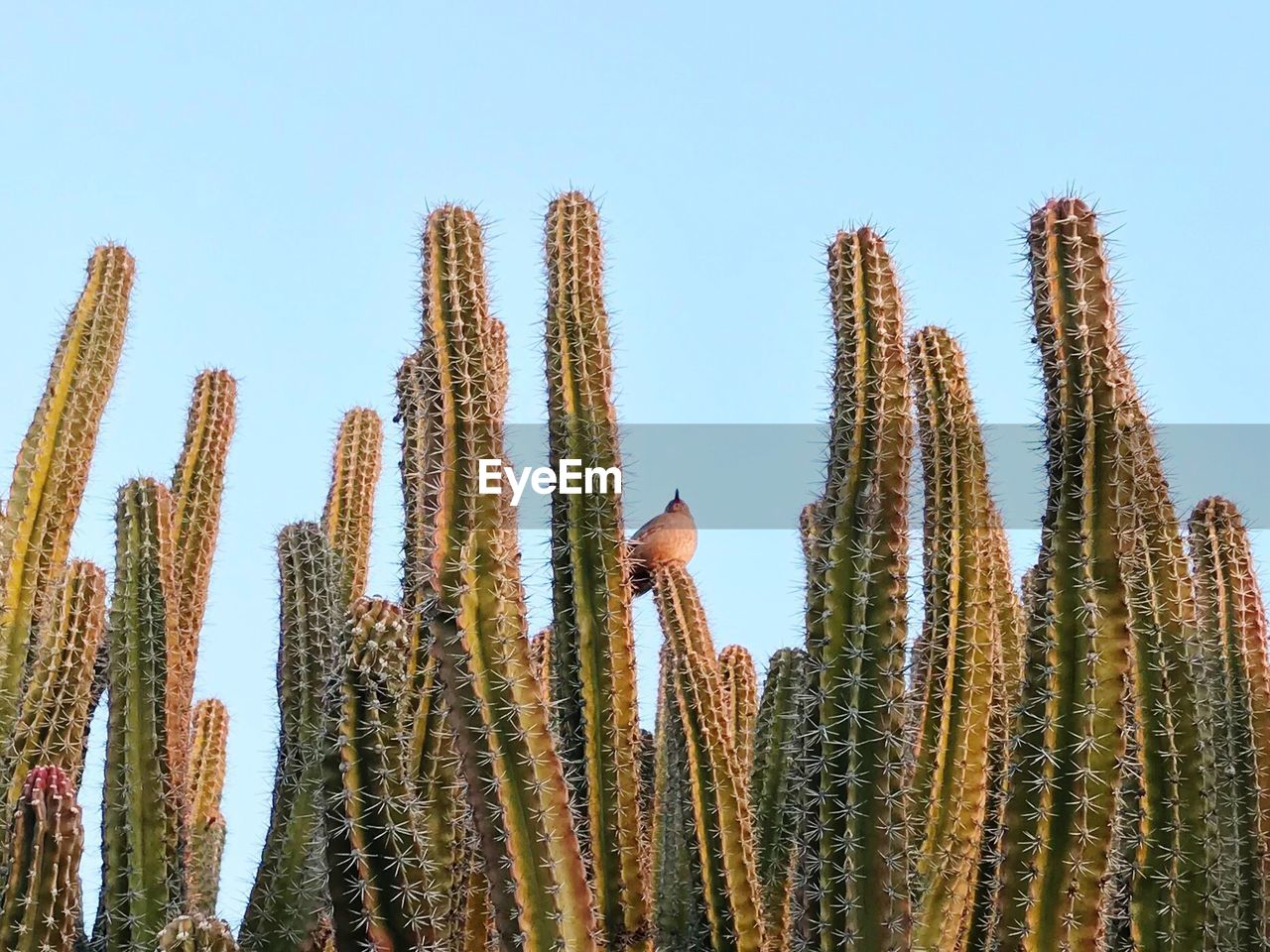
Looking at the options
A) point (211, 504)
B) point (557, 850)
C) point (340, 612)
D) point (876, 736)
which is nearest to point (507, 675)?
point (557, 850)

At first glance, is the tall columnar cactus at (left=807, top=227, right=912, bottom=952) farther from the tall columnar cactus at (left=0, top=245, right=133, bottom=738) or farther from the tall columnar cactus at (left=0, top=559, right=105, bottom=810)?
the tall columnar cactus at (left=0, top=245, right=133, bottom=738)

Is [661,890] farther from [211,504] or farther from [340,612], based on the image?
[211,504]

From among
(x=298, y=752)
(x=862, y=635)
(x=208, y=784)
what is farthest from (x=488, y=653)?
(x=208, y=784)

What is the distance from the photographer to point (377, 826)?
365cm

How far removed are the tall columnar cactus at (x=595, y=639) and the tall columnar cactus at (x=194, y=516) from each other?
4.80ft

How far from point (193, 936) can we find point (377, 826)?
0.54m

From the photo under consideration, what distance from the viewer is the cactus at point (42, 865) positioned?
426 centimetres

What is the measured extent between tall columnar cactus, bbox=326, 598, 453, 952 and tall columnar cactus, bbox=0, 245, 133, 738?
2200 mm

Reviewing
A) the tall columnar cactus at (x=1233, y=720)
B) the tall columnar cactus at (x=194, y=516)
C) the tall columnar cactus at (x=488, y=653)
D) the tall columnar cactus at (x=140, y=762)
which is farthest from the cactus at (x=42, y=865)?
the tall columnar cactus at (x=1233, y=720)

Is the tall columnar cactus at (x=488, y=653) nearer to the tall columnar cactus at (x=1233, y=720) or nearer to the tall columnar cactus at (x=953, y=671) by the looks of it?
the tall columnar cactus at (x=953, y=671)

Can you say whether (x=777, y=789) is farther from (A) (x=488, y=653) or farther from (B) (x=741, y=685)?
(A) (x=488, y=653)
